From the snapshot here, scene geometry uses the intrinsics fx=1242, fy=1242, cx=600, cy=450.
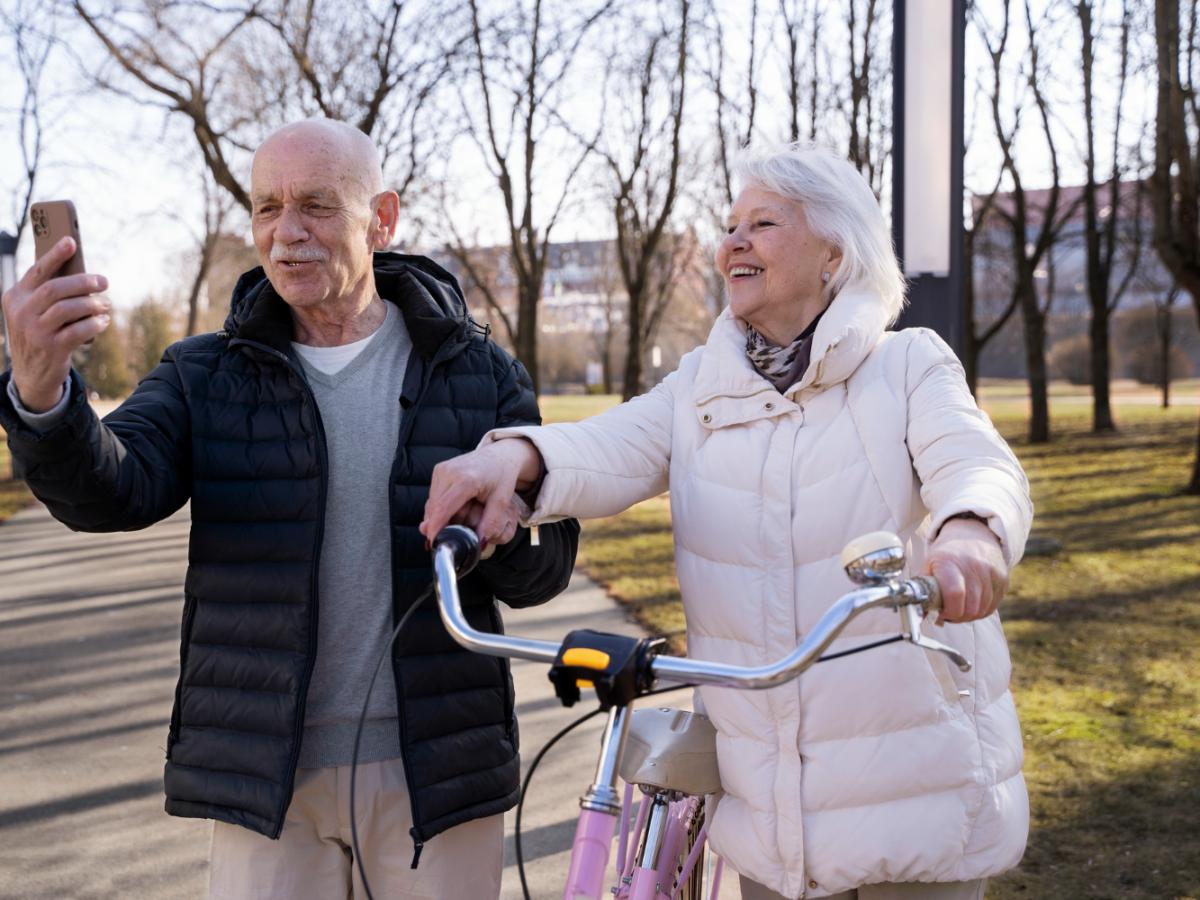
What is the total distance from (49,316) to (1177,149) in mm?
12356

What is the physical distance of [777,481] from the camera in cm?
221

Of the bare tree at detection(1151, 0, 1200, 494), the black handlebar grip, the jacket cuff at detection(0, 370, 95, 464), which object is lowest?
the black handlebar grip

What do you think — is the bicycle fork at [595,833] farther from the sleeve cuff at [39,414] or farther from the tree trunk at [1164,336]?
the tree trunk at [1164,336]

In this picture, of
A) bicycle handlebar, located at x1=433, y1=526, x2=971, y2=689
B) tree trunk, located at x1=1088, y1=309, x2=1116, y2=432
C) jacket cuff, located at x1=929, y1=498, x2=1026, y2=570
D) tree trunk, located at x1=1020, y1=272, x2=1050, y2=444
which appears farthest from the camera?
tree trunk, located at x1=1088, y1=309, x2=1116, y2=432

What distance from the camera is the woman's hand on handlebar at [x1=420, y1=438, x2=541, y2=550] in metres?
2.03

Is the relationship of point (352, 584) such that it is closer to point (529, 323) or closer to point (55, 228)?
point (55, 228)

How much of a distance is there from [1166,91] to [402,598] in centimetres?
1199

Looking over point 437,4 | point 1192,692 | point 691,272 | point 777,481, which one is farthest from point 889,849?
point 691,272

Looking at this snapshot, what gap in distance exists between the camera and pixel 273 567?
7.91ft

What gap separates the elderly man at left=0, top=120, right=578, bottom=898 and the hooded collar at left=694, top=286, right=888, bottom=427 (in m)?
0.47

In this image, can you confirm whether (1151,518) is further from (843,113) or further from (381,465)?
(381,465)

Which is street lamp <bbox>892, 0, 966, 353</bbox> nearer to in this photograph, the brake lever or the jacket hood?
the jacket hood

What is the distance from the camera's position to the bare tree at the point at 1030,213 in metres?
15.1

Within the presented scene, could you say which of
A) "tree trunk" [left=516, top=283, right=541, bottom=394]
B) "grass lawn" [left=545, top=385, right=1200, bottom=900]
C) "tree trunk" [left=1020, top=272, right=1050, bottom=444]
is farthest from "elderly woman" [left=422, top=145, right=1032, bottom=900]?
"tree trunk" [left=1020, top=272, right=1050, bottom=444]
